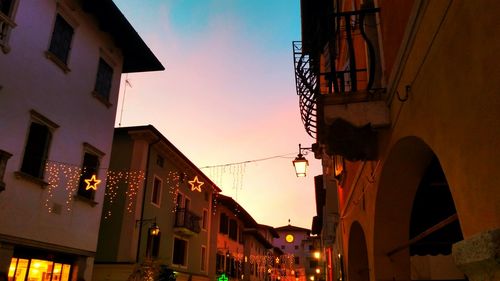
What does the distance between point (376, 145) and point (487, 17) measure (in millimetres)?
3415

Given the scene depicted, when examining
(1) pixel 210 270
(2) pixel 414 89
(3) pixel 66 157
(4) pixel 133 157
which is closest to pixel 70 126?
(3) pixel 66 157

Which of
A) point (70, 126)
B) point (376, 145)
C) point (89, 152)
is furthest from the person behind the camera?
point (89, 152)

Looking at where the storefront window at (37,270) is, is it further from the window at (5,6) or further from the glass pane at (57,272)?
the window at (5,6)

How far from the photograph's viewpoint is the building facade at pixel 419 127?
2.35 metres

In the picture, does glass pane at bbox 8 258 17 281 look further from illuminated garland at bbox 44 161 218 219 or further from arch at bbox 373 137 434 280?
arch at bbox 373 137 434 280

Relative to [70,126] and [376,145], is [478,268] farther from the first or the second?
[70,126]

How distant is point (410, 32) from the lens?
3.73 meters

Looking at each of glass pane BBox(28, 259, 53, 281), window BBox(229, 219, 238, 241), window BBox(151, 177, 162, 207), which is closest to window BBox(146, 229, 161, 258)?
window BBox(151, 177, 162, 207)

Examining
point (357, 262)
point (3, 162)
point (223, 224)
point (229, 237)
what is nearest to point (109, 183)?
point (3, 162)

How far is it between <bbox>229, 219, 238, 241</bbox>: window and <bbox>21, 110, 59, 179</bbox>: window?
92.1 ft

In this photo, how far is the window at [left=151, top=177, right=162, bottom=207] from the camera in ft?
76.8

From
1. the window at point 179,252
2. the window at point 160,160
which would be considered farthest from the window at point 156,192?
the window at point 179,252

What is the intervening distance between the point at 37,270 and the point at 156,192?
459 inches

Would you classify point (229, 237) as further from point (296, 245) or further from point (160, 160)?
point (296, 245)
